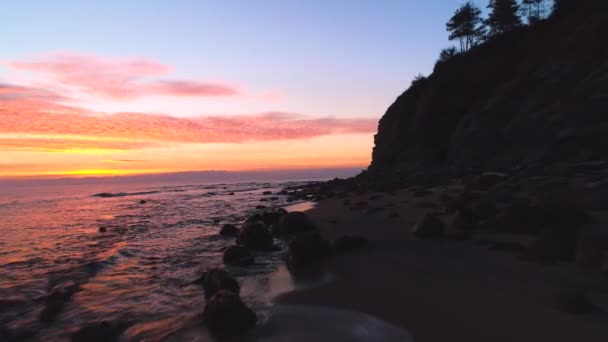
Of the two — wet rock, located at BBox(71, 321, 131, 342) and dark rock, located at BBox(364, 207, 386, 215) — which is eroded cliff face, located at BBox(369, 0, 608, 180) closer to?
dark rock, located at BBox(364, 207, 386, 215)

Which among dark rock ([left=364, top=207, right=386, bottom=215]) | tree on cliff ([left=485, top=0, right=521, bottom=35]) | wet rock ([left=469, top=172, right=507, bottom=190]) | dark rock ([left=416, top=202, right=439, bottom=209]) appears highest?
tree on cliff ([left=485, top=0, right=521, bottom=35])

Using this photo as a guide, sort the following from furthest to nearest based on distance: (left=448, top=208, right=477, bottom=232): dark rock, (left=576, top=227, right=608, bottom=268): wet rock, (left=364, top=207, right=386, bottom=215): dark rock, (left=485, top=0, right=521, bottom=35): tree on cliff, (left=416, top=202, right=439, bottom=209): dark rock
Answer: (left=485, top=0, right=521, bottom=35): tree on cliff, (left=364, top=207, right=386, bottom=215): dark rock, (left=416, top=202, right=439, bottom=209): dark rock, (left=448, top=208, right=477, bottom=232): dark rock, (left=576, top=227, right=608, bottom=268): wet rock

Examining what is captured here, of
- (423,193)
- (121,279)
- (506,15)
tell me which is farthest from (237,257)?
(506,15)

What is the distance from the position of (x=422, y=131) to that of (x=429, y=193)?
19.4 metres

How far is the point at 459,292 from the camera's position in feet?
16.1

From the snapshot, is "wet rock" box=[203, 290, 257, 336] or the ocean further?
the ocean

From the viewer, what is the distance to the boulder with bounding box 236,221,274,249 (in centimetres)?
969

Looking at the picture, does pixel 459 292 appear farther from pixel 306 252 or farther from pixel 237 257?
pixel 237 257

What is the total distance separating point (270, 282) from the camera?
21.5 ft

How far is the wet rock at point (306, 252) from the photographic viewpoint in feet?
24.2

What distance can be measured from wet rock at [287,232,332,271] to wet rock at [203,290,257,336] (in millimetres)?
2682

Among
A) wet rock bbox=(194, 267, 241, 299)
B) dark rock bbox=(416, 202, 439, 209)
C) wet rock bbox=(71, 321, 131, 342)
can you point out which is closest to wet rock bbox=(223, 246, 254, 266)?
wet rock bbox=(194, 267, 241, 299)

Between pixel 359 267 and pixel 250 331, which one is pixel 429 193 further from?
pixel 250 331

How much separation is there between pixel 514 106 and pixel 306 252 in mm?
21967
